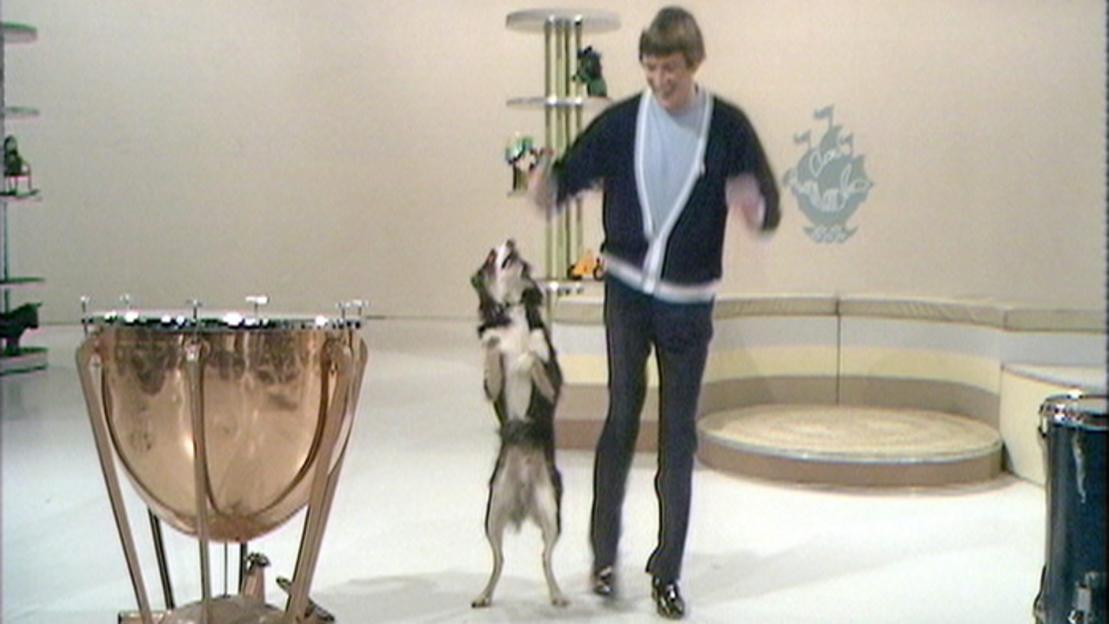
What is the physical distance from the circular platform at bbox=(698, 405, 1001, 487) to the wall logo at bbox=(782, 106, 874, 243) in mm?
2457

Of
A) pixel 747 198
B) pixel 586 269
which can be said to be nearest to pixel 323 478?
pixel 747 198

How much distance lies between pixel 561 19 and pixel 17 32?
3.49m

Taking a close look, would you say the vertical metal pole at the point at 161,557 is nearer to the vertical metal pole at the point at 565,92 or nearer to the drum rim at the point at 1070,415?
the drum rim at the point at 1070,415

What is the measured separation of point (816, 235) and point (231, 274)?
4.18m

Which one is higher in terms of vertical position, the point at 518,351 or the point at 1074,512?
the point at 518,351

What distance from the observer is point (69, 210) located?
32.2 feet

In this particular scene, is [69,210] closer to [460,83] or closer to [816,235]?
[460,83]

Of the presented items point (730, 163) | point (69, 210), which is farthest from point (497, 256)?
point (69, 210)

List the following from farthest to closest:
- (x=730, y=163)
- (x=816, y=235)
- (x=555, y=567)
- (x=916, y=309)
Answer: (x=816, y=235)
(x=916, y=309)
(x=555, y=567)
(x=730, y=163)

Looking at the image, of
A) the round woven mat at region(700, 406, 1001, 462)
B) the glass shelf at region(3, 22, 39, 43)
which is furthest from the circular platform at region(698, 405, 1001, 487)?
the glass shelf at region(3, 22, 39, 43)

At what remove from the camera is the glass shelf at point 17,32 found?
24.6 ft

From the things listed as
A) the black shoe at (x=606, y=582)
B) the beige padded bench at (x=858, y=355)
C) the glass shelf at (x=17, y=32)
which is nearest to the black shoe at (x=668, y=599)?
the black shoe at (x=606, y=582)

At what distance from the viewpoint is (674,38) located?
321 cm

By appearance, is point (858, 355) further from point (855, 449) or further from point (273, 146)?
point (273, 146)
